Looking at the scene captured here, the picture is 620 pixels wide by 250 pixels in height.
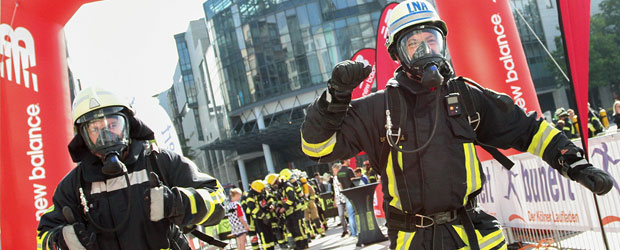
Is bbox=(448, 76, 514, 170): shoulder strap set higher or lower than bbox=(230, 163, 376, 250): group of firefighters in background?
higher

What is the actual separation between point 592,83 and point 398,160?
5304 cm

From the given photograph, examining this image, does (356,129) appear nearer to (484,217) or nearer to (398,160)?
(398,160)

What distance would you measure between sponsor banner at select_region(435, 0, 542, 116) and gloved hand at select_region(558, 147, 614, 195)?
191 inches

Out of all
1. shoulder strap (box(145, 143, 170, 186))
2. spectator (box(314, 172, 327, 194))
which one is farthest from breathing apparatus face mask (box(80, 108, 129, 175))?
spectator (box(314, 172, 327, 194))

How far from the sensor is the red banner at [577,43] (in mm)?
4801

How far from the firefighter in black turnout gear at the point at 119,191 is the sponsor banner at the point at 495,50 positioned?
5338 mm

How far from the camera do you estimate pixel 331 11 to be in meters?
53.2

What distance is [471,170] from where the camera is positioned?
339 centimetres

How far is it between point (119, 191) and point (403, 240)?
1.69 meters

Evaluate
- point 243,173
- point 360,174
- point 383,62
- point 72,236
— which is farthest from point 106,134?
point 243,173

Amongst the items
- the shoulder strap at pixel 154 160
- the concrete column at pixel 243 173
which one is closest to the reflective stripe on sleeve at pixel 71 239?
the shoulder strap at pixel 154 160

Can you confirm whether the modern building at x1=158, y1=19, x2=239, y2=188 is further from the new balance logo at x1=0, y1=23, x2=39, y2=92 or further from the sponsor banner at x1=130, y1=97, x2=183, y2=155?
the new balance logo at x1=0, y1=23, x2=39, y2=92

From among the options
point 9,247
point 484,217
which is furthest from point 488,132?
point 9,247

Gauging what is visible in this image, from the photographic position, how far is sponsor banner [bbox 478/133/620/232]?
6.64 metres
